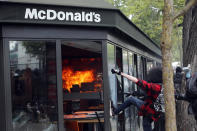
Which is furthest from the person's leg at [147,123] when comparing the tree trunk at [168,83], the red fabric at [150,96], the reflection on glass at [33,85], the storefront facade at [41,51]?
the reflection on glass at [33,85]

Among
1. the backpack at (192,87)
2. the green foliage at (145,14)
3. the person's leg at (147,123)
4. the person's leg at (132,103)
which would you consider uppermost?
the green foliage at (145,14)

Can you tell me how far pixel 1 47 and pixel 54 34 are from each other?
83cm

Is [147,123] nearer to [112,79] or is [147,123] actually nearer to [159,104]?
[159,104]

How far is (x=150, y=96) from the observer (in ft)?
19.2

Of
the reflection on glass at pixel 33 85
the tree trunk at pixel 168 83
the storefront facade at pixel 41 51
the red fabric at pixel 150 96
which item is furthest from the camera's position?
the red fabric at pixel 150 96

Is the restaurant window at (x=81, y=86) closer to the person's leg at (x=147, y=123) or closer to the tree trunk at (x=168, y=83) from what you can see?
the person's leg at (x=147, y=123)

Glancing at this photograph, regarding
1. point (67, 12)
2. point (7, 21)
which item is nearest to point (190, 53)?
point (67, 12)

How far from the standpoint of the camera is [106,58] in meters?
5.30

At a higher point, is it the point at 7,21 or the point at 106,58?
the point at 7,21

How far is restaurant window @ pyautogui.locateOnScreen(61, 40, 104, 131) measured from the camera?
675 cm

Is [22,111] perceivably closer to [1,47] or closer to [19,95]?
[19,95]

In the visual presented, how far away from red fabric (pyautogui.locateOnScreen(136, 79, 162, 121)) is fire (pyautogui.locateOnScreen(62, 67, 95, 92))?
2.10 metres

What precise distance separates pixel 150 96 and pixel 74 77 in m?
2.89

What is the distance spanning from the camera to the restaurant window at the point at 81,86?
6750 mm
